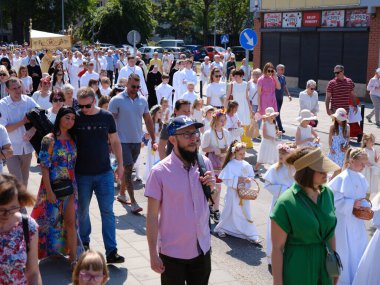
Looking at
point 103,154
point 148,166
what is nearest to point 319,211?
point 103,154

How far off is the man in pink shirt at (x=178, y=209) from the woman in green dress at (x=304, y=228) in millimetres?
674

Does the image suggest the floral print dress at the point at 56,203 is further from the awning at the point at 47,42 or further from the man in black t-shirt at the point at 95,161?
the awning at the point at 47,42

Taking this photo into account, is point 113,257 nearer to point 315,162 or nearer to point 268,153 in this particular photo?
point 315,162

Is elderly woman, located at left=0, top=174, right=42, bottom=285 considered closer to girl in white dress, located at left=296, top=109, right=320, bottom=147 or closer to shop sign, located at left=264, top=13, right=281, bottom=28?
girl in white dress, located at left=296, top=109, right=320, bottom=147

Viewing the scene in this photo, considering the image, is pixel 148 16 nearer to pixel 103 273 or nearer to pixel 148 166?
pixel 148 166

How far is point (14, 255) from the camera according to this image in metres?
3.98

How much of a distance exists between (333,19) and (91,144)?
2173cm

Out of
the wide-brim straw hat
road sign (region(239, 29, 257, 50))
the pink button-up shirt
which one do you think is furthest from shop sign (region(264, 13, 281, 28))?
the wide-brim straw hat

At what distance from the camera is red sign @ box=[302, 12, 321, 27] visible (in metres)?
27.2

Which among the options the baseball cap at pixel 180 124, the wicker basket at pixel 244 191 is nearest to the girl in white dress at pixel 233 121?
the wicker basket at pixel 244 191

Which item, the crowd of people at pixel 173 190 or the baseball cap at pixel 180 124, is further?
the baseball cap at pixel 180 124

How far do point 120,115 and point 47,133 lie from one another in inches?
78.7

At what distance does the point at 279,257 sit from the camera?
164 inches

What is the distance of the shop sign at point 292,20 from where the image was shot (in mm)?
28359
